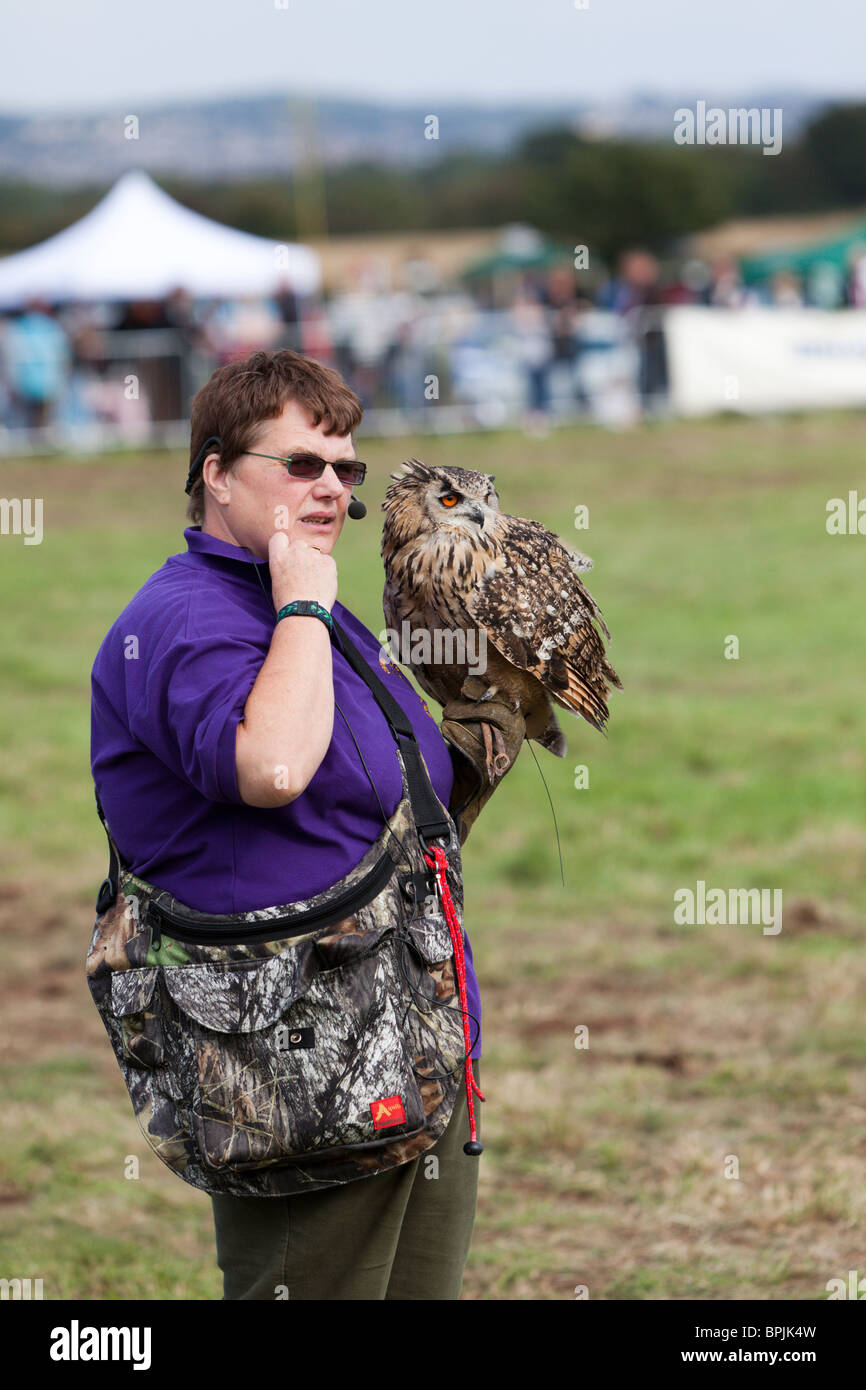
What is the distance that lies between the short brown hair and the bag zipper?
762 millimetres

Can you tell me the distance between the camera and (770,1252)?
4441 millimetres

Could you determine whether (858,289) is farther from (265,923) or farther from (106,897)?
(265,923)

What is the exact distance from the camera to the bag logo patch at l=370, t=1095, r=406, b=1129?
251cm

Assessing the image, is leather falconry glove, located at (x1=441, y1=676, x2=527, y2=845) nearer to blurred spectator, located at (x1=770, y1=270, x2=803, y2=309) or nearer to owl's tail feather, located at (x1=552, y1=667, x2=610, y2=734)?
owl's tail feather, located at (x1=552, y1=667, x2=610, y2=734)

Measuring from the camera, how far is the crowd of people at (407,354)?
20.6 metres

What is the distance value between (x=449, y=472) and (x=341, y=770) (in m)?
0.96

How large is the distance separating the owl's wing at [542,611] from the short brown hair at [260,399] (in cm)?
71

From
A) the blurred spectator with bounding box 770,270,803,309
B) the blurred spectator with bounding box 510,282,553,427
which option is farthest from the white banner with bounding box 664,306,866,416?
the blurred spectator with bounding box 510,282,553,427

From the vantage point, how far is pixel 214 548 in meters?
2.70

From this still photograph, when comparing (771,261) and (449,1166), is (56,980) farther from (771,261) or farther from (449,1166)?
(771,261)

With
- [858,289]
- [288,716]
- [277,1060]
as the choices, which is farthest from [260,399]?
[858,289]

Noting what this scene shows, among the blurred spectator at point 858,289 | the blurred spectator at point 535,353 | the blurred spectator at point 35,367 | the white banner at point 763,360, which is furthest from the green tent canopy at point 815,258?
the blurred spectator at point 35,367

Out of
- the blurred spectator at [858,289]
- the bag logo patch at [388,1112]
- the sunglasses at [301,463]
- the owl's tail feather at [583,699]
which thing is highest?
the blurred spectator at [858,289]

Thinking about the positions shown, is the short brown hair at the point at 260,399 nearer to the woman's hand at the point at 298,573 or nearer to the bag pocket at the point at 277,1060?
the woman's hand at the point at 298,573
